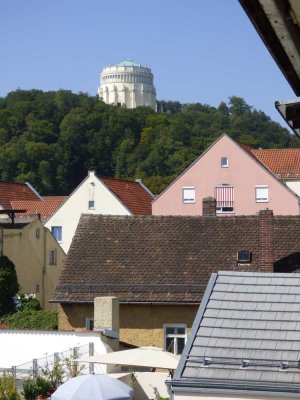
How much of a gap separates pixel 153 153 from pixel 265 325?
11100cm

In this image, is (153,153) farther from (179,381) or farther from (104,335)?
(179,381)

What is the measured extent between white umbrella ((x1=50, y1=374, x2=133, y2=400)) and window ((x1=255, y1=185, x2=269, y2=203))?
37288mm

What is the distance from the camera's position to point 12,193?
6862 centimetres

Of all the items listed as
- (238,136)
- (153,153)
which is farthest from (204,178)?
(238,136)

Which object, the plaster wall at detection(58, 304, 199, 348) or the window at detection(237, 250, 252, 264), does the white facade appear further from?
the plaster wall at detection(58, 304, 199, 348)

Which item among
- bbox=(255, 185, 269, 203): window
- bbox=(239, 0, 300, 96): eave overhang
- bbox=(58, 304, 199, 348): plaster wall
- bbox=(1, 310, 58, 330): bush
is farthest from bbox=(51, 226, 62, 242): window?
bbox=(239, 0, 300, 96): eave overhang

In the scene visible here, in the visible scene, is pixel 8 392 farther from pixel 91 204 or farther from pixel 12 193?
pixel 12 193

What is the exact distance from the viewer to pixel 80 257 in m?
30.2

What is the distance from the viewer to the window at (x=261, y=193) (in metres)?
54.8

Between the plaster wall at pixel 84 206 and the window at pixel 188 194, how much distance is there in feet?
13.1

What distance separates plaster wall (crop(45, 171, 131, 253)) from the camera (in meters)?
60.5

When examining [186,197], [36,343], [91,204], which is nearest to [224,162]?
[186,197]

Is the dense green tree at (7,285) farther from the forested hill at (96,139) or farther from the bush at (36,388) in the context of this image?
the forested hill at (96,139)

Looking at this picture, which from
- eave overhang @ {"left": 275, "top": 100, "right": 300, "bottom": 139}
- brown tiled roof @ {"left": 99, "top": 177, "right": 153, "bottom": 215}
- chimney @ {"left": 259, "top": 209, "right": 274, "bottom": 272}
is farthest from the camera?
brown tiled roof @ {"left": 99, "top": 177, "right": 153, "bottom": 215}
